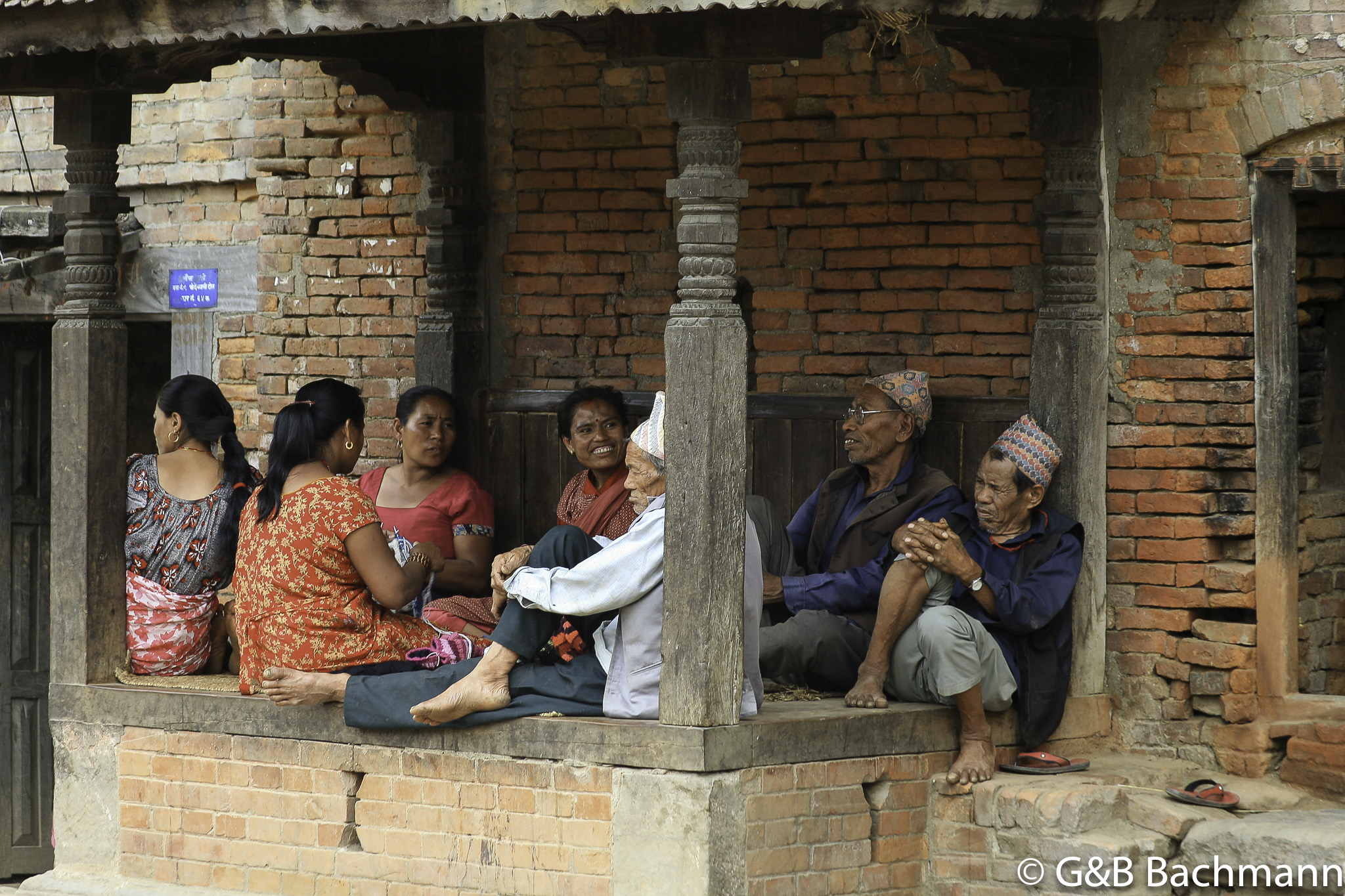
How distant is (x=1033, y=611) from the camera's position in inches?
216

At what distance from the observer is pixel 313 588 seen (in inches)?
215

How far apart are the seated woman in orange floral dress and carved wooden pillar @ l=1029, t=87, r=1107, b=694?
7.40 ft

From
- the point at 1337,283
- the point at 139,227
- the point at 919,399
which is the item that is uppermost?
the point at 139,227

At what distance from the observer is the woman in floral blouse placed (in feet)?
20.4

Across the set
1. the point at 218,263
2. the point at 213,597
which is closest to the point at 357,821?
the point at 213,597

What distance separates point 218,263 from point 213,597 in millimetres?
2157

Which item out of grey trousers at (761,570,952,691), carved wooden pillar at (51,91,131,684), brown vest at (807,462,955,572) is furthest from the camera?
carved wooden pillar at (51,91,131,684)

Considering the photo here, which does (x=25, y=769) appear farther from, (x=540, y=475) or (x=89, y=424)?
(x=540, y=475)

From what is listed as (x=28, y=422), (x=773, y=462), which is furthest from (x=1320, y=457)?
(x=28, y=422)

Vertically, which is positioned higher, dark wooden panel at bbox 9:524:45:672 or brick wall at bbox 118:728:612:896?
dark wooden panel at bbox 9:524:45:672

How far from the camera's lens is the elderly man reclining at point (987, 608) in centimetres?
536

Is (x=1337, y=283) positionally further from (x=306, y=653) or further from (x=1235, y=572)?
(x=306, y=653)

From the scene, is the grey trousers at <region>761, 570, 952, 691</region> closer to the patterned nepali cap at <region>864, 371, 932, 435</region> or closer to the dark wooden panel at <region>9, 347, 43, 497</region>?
the patterned nepali cap at <region>864, 371, 932, 435</region>

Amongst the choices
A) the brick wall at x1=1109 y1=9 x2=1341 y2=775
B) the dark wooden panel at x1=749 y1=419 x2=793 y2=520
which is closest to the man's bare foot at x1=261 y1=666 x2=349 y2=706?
the dark wooden panel at x1=749 y1=419 x2=793 y2=520
